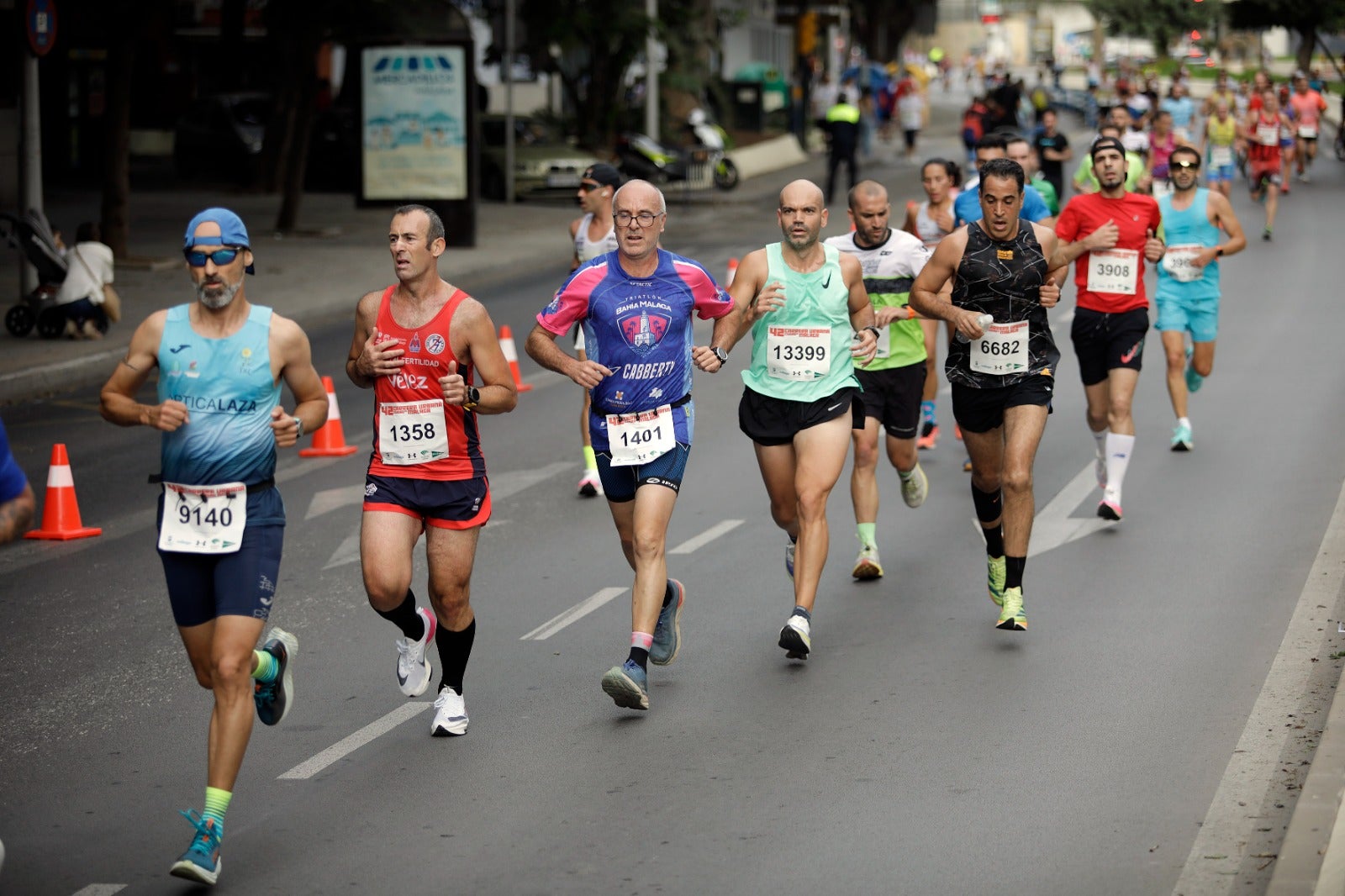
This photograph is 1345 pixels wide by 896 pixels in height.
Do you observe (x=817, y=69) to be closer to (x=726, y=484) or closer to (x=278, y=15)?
(x=278, y=15)

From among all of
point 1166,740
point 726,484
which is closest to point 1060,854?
point 1166,740

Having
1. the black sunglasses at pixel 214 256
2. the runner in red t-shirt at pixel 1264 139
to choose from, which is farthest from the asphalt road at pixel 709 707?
the runner in red t-shirt at pixel 1264 139

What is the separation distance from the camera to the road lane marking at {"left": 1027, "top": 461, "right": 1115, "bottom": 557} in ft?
33.8

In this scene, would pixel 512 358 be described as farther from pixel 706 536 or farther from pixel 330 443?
pixel 706 536

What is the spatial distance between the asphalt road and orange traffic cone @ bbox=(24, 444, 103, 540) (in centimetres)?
15

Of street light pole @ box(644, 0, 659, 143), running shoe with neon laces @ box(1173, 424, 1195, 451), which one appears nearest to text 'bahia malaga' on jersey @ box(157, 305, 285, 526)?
running shoe with neon laces @ box(1173, 424, 1195, 451)

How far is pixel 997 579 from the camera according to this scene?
8.59 meters

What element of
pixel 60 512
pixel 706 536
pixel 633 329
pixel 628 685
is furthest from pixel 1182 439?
pixel 60 512

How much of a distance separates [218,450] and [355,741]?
1.57m

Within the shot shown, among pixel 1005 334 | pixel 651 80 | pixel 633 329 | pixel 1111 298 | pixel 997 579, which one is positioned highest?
pixel 651 80

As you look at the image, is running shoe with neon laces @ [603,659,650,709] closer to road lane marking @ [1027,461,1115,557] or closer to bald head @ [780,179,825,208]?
bald head @ [780,179,825,208]

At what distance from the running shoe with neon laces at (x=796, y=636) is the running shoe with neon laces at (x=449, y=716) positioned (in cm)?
142

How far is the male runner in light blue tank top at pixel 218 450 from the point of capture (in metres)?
5.92

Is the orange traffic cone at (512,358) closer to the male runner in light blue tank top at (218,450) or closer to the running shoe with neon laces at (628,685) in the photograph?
the running shoe with neon laces at (628,685)
